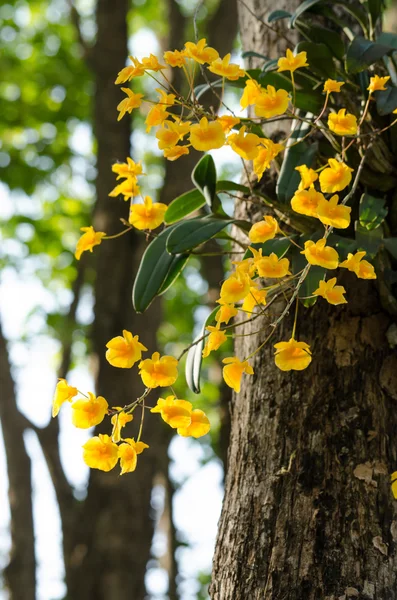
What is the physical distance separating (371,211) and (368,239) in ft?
0.22

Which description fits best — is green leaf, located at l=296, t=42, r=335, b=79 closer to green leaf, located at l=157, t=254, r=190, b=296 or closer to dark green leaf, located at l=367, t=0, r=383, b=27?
dark green leaf, located at l=367, t=0, r=383, b=27

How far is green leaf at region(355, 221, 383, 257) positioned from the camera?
1136mm

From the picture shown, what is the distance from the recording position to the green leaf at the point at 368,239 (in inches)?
44.7

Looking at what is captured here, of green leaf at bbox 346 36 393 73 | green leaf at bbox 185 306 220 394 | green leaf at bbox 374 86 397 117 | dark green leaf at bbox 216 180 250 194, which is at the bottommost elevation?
green leaf at bbox 185 306 220 394

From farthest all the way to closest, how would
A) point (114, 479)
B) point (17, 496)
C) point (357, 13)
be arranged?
point (17, 496)
point (114, 479)
point (357, 13)

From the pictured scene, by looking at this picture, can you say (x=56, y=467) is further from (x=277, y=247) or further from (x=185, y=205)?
(x=277, y=247)

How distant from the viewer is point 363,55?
1.24 metres

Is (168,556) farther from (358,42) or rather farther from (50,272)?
(358,42)

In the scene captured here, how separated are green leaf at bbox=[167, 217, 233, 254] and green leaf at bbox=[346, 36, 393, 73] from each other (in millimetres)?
363

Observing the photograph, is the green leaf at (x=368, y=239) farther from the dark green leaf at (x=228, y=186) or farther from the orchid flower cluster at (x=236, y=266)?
the dark green leaf at (x=228, y=186)

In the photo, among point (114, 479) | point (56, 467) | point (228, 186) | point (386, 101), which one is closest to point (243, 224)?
point (228, 186)

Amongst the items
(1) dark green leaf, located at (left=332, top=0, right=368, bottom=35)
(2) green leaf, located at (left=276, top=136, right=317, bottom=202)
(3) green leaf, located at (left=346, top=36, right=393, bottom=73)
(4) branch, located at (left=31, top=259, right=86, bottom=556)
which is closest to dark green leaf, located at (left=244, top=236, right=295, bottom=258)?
(2) green leaf, located at (left=276, top=136, right=317, bottom=202)

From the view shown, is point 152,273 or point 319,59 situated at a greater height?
point 319,59

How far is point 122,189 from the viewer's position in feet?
4.06
